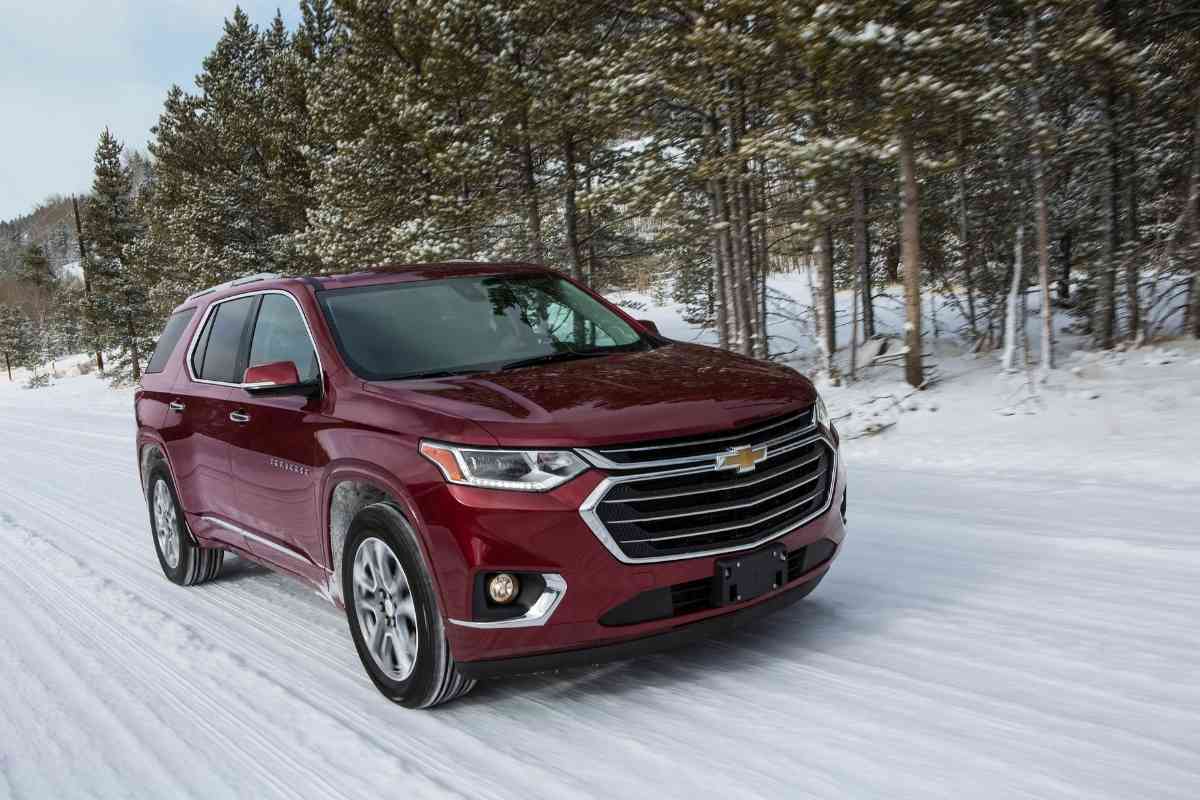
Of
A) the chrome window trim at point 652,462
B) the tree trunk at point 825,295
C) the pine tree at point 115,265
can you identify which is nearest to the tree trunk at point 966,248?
the tree trunk at point 825,295

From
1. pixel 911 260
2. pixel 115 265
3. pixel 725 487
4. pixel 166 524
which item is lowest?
pixel 166 524

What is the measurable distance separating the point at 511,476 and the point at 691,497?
650 millimetres

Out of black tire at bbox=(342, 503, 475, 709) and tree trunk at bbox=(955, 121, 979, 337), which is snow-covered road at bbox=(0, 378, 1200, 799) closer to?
black tire at bbox=(342, 503, 475, 709)

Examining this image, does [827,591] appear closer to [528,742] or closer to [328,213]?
[528,742]

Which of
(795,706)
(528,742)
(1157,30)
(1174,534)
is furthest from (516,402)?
(1157,30)

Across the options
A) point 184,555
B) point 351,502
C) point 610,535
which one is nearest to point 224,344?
point 184,555

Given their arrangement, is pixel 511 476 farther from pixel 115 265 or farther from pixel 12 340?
pixel 12 340

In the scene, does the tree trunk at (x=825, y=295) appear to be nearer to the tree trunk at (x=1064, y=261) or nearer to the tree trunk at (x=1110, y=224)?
the tree trunk at (x=1110, y=224)

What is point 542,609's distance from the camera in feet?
11.3

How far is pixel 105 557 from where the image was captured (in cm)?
741

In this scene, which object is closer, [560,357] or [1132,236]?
[560,357]

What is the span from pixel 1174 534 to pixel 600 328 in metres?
3.33

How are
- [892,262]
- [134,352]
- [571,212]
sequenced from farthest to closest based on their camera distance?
[134,352] < [892,262] < [571,212]

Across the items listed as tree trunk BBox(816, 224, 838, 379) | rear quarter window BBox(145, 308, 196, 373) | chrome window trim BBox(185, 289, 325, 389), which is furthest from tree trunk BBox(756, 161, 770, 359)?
chrome window trim BBox(185, 289, 325, 389)
